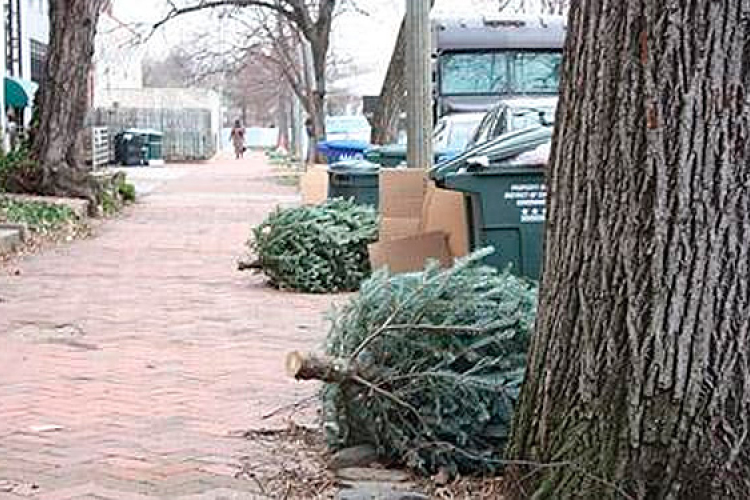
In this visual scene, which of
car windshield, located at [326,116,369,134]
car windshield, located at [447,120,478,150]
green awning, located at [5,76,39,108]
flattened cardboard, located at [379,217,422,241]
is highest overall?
green awning, located at [5,76,39,108]

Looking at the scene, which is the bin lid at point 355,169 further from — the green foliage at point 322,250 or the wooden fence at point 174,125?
the wooden fence at point 174,125

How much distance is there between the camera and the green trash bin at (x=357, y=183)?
12953 mm

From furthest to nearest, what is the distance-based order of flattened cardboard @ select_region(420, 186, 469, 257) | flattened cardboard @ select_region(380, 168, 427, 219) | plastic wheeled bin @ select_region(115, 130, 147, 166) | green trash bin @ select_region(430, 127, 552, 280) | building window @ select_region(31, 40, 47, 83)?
plastic wheeled bin @ select_region(115, 130, 147, 166)
building window @ select_region(31, 40, 47, 83)
flattened cardboard @ select_region(380, 168, 427, 219)
flattened cardboard @ select_region(420, 186, 469, 257)
green trash bin @ select_region(430, 127, 552, 280)

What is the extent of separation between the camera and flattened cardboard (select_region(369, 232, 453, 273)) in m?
7.79

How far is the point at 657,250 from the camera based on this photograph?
372 cm

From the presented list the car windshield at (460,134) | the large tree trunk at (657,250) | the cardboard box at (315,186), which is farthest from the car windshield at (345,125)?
the large tree trunk at (657,250)

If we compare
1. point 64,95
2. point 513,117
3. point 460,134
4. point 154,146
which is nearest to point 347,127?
point 154,146

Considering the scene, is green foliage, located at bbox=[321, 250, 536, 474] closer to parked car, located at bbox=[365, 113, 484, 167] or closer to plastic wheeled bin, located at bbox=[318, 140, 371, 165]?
parked car, located at bbox=[365, 113, 484, 167]

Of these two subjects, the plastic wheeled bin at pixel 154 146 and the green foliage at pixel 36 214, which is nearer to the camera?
the green foliage at pixel 36 214

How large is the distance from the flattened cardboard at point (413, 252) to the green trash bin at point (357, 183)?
15.9ft

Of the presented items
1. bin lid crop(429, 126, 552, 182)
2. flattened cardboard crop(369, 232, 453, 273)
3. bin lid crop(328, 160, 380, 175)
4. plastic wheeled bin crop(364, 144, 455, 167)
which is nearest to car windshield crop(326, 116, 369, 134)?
plastic wheeled bin crop(364, 144, 455, 167)

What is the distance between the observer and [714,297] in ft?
12.1

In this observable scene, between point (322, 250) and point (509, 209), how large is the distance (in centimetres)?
404

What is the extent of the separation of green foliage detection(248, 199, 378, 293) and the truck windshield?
10.5 m
